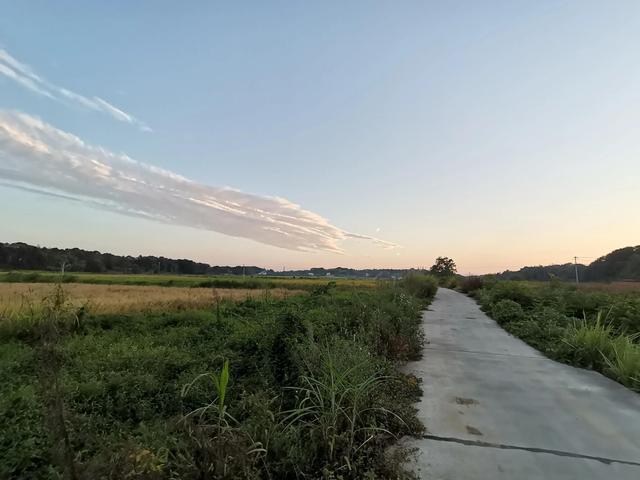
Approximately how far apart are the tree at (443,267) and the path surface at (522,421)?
57165 mm

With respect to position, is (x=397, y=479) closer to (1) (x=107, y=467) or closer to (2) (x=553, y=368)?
(1) (x=107, y=467)

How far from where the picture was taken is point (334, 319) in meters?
8.59

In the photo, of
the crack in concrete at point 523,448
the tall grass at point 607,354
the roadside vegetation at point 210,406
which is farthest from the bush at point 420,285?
the crack in concrete at point 523,448

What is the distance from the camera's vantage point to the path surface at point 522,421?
10.5 ft

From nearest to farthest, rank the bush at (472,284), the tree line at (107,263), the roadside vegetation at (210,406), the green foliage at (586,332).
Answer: the roadside vegetation at (210,406), the green foliage at (586,332), the bush at (472,284), the tree line at (107,263)

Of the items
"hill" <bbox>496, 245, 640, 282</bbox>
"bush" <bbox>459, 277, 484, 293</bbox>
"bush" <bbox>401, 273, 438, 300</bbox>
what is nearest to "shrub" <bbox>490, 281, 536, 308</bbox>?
"bush" <bbox>401, 273, 438, 300</bbox>

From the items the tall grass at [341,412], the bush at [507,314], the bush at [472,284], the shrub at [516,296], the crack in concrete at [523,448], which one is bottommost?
the crack in concrete at [523,448]

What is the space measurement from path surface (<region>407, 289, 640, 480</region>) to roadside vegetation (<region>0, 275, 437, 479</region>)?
35 centimetres

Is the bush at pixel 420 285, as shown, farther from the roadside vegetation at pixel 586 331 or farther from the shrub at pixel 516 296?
the roadside vegetation at pixel 586 331

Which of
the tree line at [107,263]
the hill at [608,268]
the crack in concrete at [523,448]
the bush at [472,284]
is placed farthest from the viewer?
the tree line at [107,263]

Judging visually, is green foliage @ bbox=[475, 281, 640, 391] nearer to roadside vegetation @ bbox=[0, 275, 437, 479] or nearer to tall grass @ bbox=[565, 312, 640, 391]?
tall grass @ bbox=[565, 312, 640, 391]

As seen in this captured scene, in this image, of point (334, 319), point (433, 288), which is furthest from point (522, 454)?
point (433, 288)

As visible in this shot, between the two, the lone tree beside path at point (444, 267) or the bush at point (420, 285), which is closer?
the bush at point (420, 285)

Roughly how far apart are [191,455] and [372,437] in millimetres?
1426
